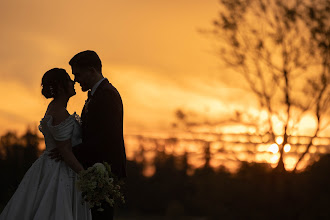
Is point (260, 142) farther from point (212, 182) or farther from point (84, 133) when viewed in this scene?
point (84, 133)

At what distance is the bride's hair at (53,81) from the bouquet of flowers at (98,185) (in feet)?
2.92

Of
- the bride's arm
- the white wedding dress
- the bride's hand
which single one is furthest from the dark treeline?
the bride's arm

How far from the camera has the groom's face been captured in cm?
790

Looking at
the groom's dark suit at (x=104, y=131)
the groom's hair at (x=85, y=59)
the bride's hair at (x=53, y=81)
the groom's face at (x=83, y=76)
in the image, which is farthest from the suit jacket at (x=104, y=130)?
the bride's hair at (x=53, y=81)

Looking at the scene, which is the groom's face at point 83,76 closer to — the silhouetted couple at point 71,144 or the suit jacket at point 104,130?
the silhouetted couple at point 71,144

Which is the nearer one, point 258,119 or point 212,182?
point 212,182

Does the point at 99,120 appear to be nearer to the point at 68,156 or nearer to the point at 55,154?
the point at 68,156

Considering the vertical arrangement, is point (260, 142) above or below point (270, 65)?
below

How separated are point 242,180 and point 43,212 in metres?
17.0

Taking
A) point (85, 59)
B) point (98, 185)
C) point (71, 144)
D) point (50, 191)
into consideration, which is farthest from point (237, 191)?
point (85, 59)

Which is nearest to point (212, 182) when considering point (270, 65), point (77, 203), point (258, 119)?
point (258, 119)

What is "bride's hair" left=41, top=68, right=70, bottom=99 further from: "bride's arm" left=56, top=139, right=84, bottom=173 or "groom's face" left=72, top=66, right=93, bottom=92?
"bride's arm" left=56, top=139, right=84, bottom=173

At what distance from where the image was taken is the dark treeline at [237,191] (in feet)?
76.5

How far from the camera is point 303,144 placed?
28203mm
